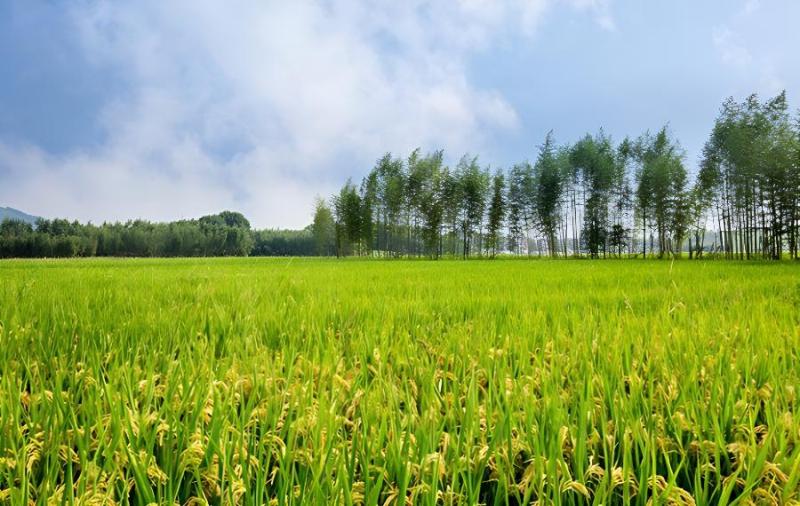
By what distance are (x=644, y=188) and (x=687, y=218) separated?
19.8 feet

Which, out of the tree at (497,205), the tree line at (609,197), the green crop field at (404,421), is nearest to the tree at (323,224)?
the tree line at (609,197)

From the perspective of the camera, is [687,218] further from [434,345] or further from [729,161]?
[434,345]

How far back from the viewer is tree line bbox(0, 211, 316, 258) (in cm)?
9731

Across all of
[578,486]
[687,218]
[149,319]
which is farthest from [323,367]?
[687,218]

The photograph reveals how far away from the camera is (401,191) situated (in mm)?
53312

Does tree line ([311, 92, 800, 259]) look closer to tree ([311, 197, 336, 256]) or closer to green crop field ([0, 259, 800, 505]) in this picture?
tree ([311, 197, 336, 256])

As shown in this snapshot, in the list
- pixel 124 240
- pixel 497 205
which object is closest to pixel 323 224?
pixel 497 205

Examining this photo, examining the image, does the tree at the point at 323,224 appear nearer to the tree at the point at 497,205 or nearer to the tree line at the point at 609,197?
the tree line at the point at 609,197

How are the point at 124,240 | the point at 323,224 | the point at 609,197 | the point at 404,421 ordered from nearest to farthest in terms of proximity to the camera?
the point at 404,421
the point at 609,197
the point at 323,224
the point at 124,240

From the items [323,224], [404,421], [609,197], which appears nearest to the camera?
[404,421]

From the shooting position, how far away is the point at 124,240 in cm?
10612

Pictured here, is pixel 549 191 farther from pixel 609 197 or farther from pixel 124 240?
pixel 124 240

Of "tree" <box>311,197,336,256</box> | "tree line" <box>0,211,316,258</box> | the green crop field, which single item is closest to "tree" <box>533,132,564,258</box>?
"tree" <box>311,197,336,256</box>

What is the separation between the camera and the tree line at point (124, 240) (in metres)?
97.3
